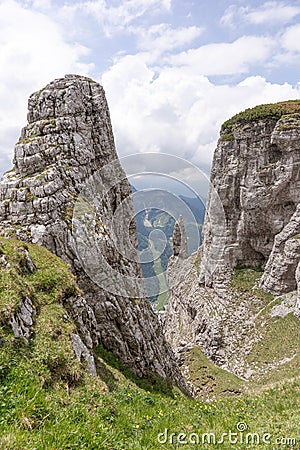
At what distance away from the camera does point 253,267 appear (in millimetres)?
55000

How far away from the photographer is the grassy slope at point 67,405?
5859mm

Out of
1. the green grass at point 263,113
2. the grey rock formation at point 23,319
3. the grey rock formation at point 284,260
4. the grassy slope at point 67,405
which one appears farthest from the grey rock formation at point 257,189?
the grey rock formation at point 23,319

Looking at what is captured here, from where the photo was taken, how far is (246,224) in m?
53.9

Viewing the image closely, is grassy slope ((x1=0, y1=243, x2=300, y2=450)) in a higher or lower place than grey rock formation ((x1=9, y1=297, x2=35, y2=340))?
lower

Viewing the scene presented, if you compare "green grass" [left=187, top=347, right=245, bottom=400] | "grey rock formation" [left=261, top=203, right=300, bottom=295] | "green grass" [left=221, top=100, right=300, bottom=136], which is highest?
"green grass" [left=221, top=100, right=300, bottom=136]

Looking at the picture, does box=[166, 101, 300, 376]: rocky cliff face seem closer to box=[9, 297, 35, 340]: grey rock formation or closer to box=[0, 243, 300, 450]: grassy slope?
box=[0, 243, 300, 450]: grassy slope

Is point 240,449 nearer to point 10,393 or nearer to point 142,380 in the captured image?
point 10,393

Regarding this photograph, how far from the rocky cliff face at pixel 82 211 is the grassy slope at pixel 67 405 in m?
3.59

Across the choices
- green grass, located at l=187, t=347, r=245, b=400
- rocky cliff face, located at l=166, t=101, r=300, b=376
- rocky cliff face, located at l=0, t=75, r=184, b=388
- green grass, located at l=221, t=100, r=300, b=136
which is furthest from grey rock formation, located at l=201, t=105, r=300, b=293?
rocky cliff face, located at l=0, t=75, r=184, b=388

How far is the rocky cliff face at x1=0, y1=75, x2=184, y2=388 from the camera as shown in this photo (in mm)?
21141

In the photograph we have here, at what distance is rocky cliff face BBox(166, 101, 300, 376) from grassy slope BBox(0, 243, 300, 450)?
113 feet

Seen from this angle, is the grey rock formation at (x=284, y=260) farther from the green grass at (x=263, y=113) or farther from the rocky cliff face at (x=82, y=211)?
the rocky cliff face at (x=82, y=211)

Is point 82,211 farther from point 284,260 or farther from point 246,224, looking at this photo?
point 246,224

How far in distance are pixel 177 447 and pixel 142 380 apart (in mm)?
14604
